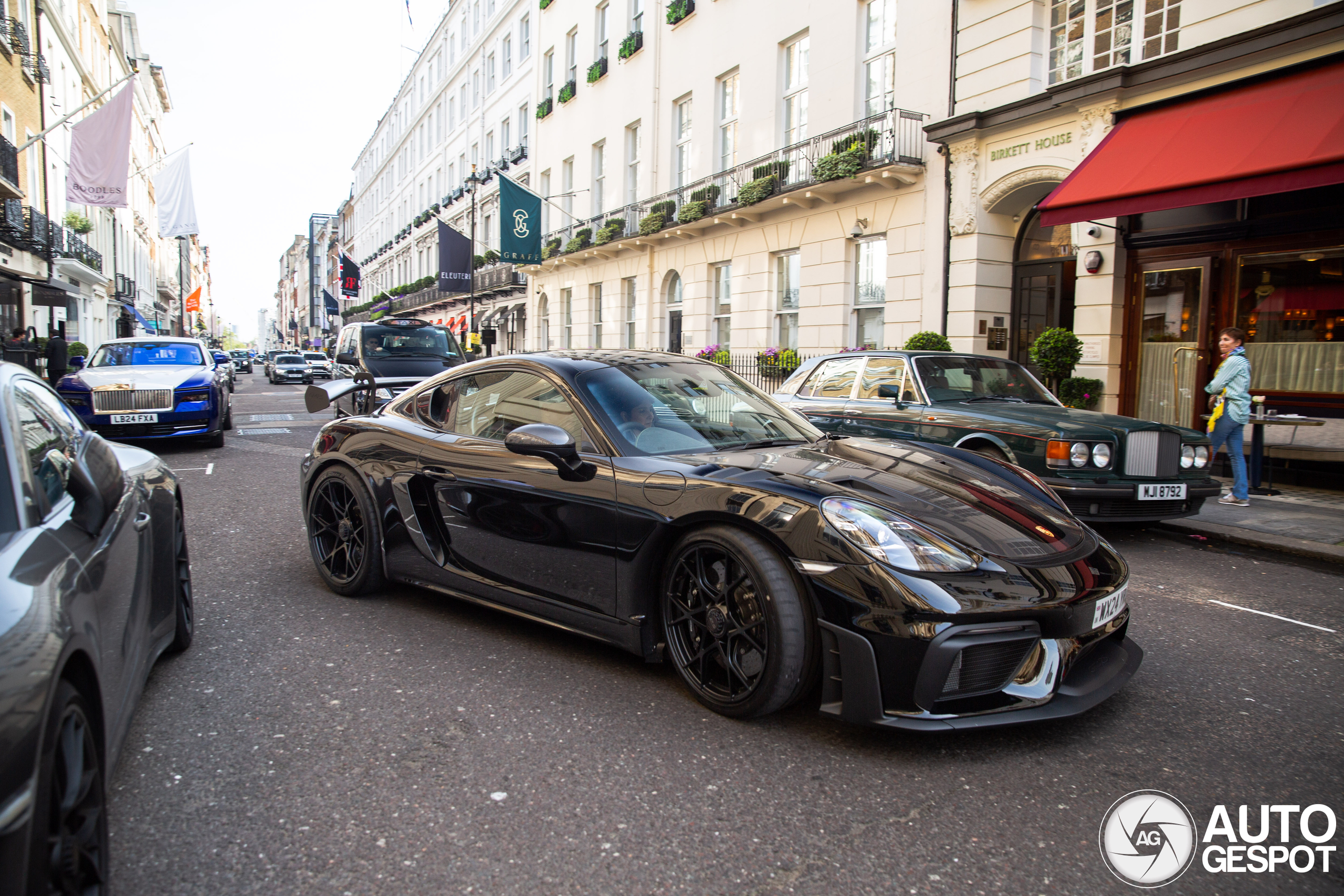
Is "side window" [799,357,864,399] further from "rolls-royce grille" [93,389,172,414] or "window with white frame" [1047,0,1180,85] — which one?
"rolls-royce grille" [93,389,172,414]

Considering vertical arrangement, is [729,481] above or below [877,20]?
below

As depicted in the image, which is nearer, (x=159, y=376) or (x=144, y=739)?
(x=144, y=739)

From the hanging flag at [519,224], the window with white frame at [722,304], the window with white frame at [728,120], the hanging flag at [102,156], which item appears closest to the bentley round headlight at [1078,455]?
the window with white frame at [722,304]

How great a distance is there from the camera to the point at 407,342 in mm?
→ 15969

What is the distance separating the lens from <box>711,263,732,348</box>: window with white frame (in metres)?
20.6

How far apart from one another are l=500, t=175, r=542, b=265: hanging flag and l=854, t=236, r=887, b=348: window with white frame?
1252 centimetres

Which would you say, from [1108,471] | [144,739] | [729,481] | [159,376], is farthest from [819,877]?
[159,376]

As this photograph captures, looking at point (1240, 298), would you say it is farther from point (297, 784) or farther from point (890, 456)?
point (297, 784)

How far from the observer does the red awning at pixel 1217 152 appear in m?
8.47

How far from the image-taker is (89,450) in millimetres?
2900

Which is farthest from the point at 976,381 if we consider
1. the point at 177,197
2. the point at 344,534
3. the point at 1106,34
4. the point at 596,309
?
the point at 177,197

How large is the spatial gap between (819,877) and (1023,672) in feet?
3.40

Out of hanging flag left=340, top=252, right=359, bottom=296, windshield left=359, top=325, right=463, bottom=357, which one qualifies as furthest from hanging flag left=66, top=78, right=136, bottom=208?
hanging flag left=340, top=252, right=359, bottom=296

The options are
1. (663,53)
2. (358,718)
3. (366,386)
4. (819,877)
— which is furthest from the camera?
(663,53)
